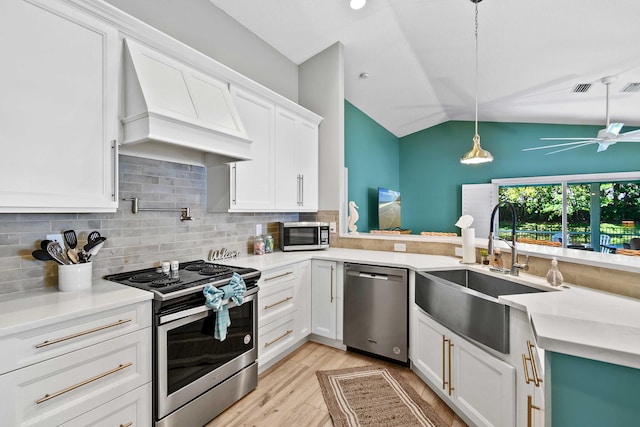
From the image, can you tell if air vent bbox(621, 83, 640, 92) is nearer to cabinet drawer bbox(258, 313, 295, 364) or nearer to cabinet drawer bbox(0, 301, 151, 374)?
cabinet drawer bbox(258, 313, 295, 364)

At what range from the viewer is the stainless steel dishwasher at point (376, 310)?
2484 mm

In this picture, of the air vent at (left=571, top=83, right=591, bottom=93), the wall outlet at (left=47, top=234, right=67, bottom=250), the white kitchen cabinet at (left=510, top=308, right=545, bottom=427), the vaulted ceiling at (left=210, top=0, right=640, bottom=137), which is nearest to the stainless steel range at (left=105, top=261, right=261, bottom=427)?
the wall outlet at (left=47, top=234, right=67, bottom=250)

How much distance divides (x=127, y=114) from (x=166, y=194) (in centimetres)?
68

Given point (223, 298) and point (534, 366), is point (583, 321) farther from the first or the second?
point (223, 298)

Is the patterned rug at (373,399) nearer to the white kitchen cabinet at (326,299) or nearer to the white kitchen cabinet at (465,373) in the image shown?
the white kitchen cabinet at (465,373)

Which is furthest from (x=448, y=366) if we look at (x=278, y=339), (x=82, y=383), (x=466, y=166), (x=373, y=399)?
(x=466, y=166)

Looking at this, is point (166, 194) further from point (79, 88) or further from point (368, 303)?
point (368, 303)

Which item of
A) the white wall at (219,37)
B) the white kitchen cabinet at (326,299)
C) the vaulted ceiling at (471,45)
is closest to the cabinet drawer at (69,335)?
the white kitchen cabinet at (326,299)

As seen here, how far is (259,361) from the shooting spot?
2.34 metres

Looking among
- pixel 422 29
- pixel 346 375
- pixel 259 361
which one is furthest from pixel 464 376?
pixel 422 29

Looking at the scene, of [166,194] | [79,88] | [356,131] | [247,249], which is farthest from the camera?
[356,131]

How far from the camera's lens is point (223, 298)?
1852 mm

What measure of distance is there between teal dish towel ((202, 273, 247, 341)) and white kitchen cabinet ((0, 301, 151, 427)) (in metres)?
0.32

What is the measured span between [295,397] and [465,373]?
115 centimetres
